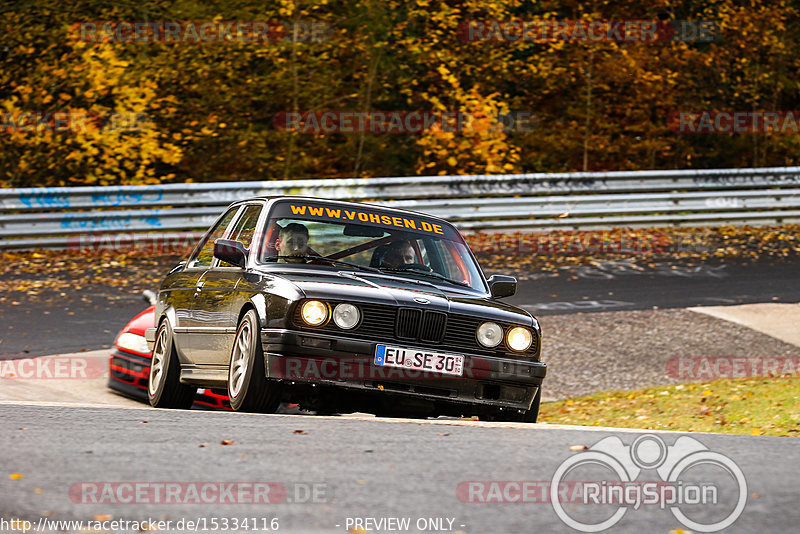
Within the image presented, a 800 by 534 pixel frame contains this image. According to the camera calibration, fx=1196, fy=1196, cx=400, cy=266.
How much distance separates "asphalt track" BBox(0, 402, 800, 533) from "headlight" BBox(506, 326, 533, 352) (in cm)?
76

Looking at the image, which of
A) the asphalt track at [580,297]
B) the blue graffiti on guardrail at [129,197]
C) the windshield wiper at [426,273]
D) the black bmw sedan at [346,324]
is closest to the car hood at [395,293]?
the black bmw sedan at [346,324]

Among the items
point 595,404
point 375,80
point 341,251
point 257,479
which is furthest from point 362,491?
point 375,80

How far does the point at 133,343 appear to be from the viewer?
9.64 meters

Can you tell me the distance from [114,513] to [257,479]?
2.40 feet

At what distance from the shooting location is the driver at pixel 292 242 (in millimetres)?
8148

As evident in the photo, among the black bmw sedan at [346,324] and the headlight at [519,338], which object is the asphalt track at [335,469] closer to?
the black bmw sedan at [346,324]

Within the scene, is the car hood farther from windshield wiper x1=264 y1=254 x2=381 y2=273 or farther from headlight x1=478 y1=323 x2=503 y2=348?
windshield wiper x1=264 y1=254 x2=381 y2=273

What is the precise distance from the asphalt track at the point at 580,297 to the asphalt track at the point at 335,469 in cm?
527

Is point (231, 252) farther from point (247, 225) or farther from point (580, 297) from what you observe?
point (580, 297)

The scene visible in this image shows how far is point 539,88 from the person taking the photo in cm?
2552

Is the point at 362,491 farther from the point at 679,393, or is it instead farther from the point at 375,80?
the point at 375,80

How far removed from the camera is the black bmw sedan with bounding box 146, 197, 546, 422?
23.3 feet

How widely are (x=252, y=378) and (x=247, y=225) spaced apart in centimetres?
181

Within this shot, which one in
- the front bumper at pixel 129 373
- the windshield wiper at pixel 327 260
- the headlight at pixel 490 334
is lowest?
the front bumper at pixel 129 373
